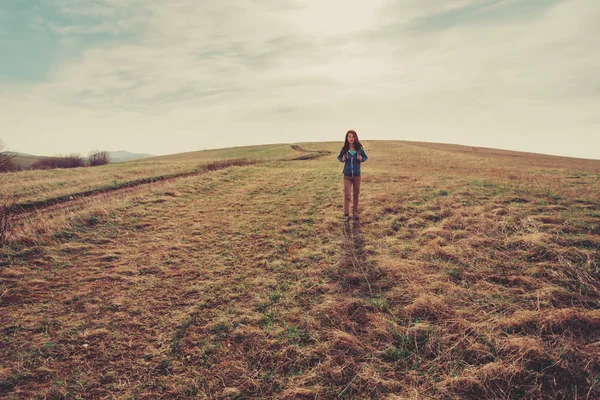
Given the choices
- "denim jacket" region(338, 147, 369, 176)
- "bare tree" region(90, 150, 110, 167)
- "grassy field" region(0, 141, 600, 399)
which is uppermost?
"bare tree" region(90, 150, 110, 167)

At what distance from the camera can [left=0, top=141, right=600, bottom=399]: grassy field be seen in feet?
14.1

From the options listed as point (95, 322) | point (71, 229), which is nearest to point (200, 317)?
Answer: point (95, 322)

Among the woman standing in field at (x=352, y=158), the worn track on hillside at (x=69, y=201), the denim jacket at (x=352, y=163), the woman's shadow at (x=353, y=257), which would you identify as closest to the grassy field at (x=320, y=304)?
the woman's shadow at (x=353, y=257)

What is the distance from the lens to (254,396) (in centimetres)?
421

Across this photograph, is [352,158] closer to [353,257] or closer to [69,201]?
[353,257]

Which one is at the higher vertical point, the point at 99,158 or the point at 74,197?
the point at 99,158

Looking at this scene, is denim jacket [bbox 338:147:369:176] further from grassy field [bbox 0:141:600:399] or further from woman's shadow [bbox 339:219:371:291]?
woman's shadow [bbox 339:219:371:291]

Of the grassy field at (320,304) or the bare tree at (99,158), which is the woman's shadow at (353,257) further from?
the bare tree at (99,158)

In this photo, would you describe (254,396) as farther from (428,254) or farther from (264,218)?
(264,218)

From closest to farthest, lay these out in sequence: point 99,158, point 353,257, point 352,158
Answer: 1. point 353,257
2. point 352,158
3. point 99,158

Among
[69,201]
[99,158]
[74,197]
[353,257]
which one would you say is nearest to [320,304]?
[353,257]

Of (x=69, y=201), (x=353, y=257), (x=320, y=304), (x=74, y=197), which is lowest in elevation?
(x=320, y=304)

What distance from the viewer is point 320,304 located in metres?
6.15

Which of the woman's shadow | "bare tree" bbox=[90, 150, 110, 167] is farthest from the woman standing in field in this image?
"bare tree" bbox=[90, 150, 110, 167]
